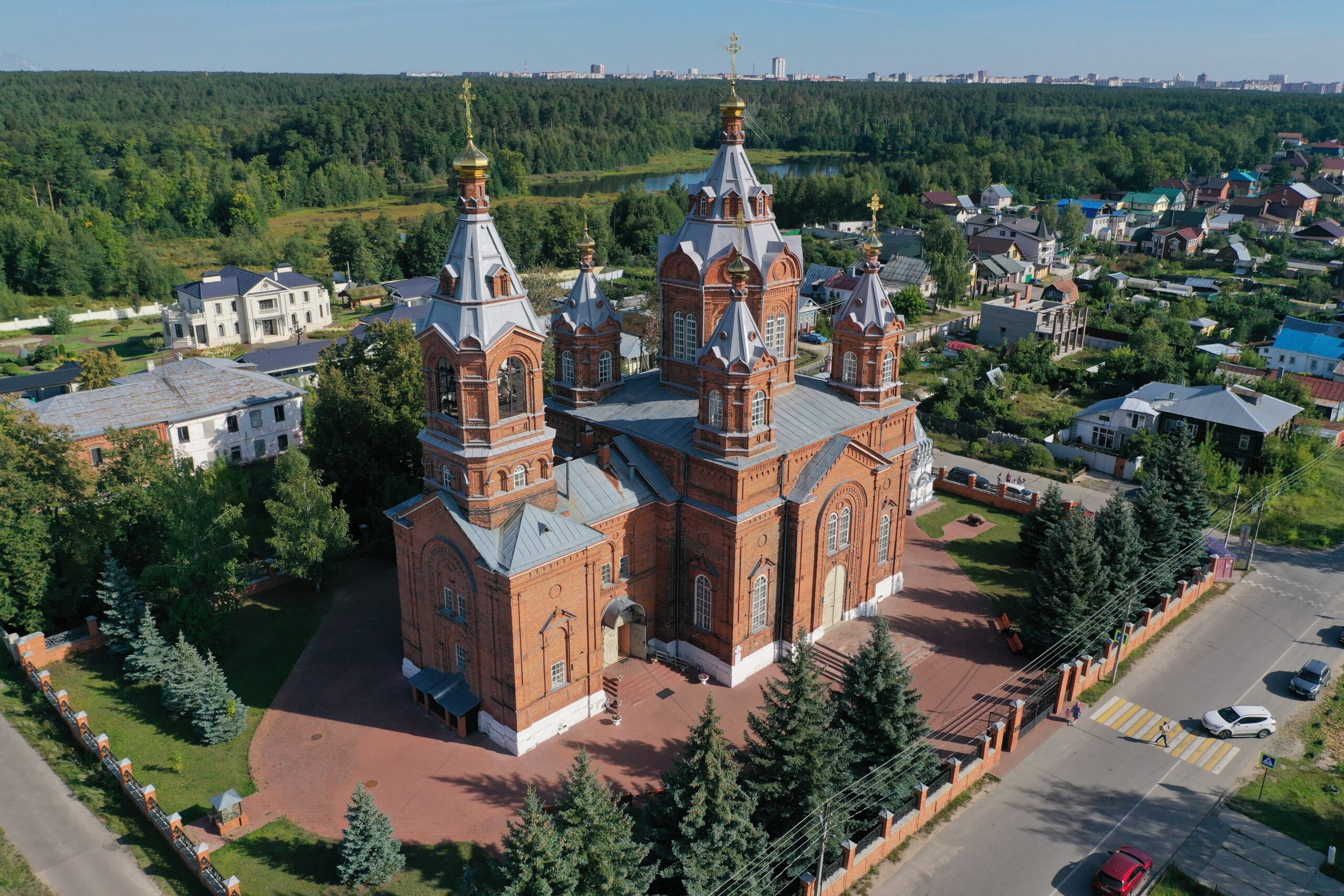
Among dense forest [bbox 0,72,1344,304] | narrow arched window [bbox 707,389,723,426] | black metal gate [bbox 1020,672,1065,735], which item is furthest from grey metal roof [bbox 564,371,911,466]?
dense forest [bbox 0,72,1344,304]

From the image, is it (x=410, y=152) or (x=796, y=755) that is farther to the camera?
(x=410, y=152)

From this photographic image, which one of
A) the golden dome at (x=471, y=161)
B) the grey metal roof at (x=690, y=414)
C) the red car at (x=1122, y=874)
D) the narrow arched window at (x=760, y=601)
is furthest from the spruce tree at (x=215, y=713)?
the red car at (x=1122, y=874)

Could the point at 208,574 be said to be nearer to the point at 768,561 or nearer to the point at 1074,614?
the point at 768,561

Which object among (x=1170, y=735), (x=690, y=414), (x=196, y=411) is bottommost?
(x=1170, y=735)

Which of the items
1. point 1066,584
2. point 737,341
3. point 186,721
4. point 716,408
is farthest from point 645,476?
point 186,721

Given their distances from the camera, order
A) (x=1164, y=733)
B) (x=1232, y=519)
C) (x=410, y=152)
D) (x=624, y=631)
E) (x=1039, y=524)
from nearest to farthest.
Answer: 1. (x=1164, y=733)
2. (x=624, y=631)
3. (x=1039, y=524)
4. (x=1232, y=519)
5. (x=410, y=152)

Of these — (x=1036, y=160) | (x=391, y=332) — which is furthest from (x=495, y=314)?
(x=1036, y=160)

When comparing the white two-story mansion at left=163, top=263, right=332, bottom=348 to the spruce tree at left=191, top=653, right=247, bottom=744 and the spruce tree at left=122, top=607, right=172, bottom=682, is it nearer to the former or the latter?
the spruce tree at left=122, top=607, right=172, bottom=682

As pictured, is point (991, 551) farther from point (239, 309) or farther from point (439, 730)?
point (239, 309)
